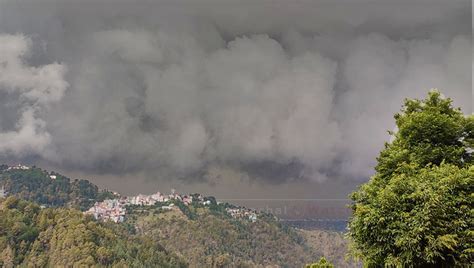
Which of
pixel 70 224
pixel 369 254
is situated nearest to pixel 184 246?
pixel 70 224

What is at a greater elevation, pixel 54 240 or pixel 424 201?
pixel 54 240

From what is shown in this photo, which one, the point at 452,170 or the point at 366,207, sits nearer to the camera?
the point at 452,170

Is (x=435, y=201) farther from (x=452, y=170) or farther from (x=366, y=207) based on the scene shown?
(x=366, y=207)

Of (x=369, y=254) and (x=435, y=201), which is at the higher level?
(x=435, y=201)

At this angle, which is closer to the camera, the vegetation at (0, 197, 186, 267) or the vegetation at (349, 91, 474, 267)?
the vegetation at (349, 91, 474, 267)
